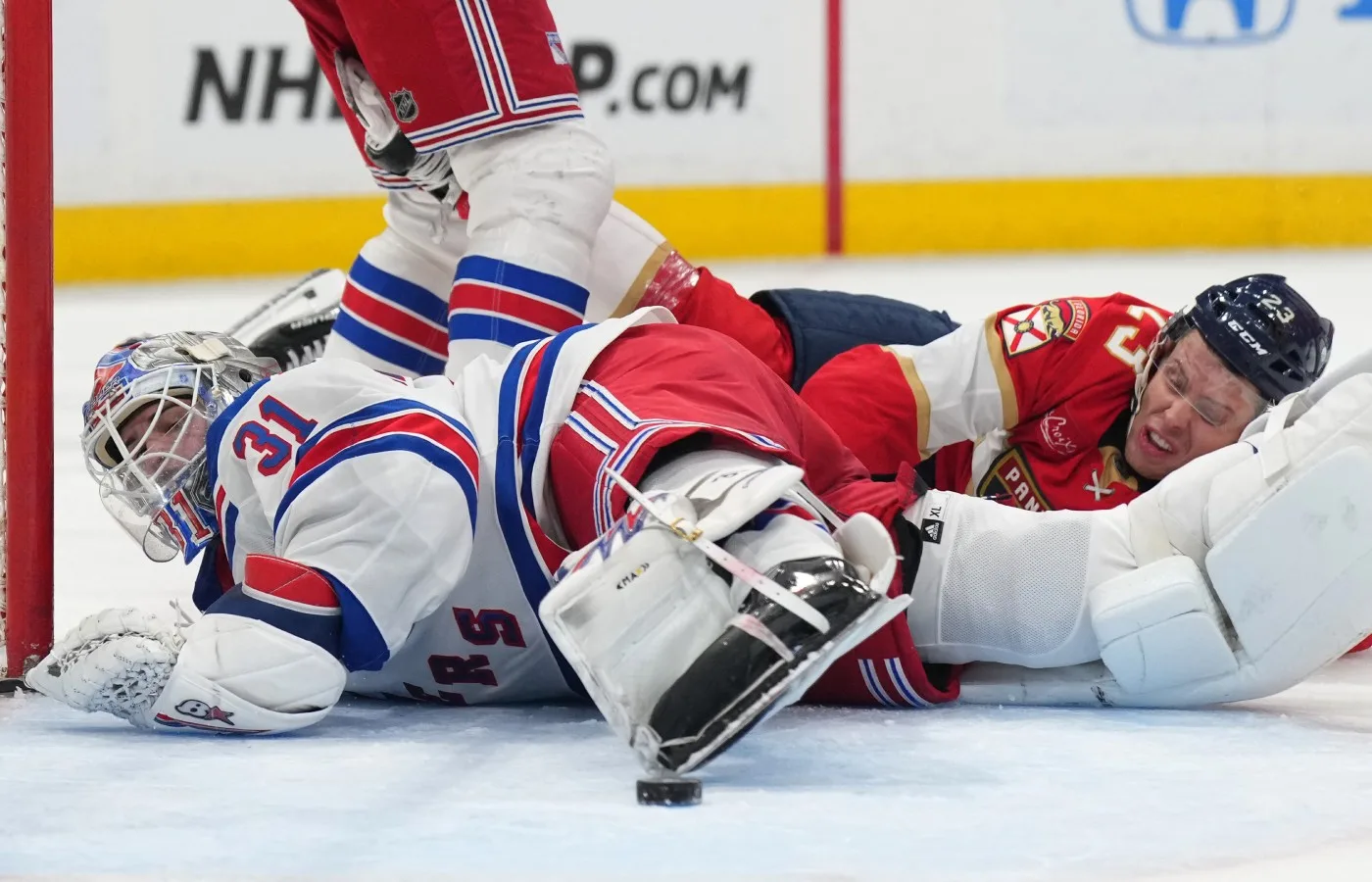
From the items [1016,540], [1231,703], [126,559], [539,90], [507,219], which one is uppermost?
[539,90]

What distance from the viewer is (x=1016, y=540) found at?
1703mm

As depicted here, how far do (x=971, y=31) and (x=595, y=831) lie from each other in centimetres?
443

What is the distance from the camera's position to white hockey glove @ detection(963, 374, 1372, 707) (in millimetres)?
1555

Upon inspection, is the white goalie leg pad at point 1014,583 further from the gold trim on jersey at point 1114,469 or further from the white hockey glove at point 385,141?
the white hockey glove at point 385,141

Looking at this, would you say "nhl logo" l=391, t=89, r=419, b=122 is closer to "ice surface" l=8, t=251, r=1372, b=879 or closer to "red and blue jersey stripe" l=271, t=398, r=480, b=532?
"red and blue jersey stripe" l=271, t=398, r=480, b=532

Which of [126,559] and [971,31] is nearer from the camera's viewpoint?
[126,559]

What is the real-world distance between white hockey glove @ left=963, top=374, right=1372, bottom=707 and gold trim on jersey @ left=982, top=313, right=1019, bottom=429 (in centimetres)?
45

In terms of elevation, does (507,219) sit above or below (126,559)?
above

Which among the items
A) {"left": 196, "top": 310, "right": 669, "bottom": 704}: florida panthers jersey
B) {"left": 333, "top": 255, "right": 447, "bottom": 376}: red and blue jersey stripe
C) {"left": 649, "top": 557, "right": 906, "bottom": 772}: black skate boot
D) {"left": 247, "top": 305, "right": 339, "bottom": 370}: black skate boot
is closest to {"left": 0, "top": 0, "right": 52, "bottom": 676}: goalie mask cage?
{"left": 196, "top": 310, "right": 669, "bottom": 704}: florida panthers jersey

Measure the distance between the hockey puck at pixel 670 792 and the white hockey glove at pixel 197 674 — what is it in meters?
0.34

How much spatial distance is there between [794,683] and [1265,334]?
95 cm

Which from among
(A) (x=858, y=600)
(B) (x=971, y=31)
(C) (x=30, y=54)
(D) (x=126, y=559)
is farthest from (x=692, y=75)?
(A) (x=858, y=600)

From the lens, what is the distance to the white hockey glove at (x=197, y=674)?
1.53 metres

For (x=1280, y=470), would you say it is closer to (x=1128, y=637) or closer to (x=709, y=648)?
(x=1128, y=637)
